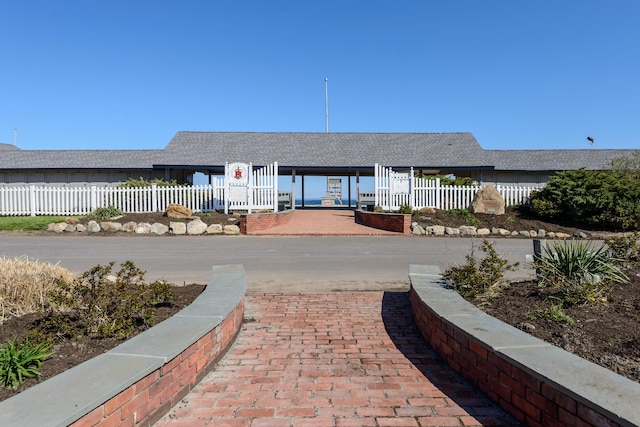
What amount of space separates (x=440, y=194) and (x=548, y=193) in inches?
176

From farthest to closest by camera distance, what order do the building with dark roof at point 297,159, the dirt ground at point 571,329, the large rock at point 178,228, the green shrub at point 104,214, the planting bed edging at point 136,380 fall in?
the building with dark roof at point 297,159, the green shrub at point 104,214, the large rock at point 178,228, the dirt ground at point 571,329, the planting bed edging at point 136,380

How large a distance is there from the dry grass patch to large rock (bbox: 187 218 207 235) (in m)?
10.9

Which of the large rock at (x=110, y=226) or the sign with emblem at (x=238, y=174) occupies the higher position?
the sign with emblem at (x=238, y=174)

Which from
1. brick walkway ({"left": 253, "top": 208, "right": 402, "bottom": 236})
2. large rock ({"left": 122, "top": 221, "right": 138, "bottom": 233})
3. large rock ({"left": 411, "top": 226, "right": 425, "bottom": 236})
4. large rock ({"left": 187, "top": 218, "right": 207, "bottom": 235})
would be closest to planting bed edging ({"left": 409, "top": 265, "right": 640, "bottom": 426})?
brick walkway ({"left": 253, "top": 208, "right": 402, "bottom": 236})

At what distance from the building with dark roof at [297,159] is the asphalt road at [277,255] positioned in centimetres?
1072

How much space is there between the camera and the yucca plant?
4.62 meters

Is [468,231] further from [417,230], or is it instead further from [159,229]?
[159,229]

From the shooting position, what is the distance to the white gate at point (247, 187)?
18781mm

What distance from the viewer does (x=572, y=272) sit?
16.8ft

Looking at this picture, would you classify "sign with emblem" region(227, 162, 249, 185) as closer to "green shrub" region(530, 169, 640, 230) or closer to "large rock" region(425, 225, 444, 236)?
"large rock" region(425, 225, 444, 236)

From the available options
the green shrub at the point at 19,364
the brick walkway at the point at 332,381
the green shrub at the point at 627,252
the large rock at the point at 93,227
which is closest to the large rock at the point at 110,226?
the large rock at the point at 93,227

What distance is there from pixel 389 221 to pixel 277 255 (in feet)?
22.4

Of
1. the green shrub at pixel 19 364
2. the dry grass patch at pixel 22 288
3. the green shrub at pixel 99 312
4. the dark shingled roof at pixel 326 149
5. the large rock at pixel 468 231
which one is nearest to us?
the green shrub at pixel 19 364

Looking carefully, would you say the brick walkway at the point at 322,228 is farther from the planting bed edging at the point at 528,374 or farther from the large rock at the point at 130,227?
the planting bed edging at the point at 528,374
